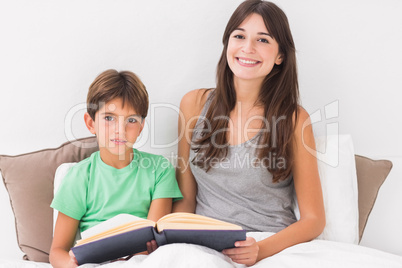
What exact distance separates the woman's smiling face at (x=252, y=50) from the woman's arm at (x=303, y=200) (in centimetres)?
23

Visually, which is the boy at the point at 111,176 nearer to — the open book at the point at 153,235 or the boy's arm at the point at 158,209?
the boy's arm at the point at 158,209

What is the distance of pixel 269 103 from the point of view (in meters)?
1.73

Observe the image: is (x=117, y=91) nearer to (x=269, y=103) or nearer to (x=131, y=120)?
(x=131, y=120)

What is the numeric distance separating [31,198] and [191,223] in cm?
72

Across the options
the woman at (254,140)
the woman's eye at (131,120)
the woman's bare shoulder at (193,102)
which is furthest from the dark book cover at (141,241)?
the woman's bare shoulder at (193,102)

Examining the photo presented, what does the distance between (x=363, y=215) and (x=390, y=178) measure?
0.89ft

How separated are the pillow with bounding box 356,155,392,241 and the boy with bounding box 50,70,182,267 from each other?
0.73 meters

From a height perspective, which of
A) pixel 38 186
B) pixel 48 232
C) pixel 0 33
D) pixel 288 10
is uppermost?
pixel 288 10

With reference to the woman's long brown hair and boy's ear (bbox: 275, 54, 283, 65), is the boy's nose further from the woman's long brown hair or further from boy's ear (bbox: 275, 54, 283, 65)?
boy's ear (bbox: 275, 54, 283, 65)

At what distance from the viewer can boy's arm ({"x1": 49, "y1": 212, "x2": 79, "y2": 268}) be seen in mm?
1455

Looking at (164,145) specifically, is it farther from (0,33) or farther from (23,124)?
(0,33)

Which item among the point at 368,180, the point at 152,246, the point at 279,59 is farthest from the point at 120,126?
the point at 368,180

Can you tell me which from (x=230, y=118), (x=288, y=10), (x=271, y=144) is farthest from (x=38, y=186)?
(x=288, y=10)

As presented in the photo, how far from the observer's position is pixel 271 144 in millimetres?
1674
